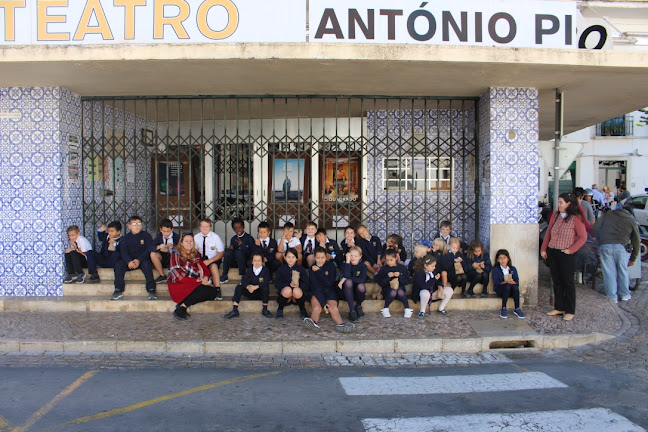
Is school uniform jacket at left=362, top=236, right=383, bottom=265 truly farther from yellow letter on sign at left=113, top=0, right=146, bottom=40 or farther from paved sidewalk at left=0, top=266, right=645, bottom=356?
yellow letter on sign at left=113, top=0, right=146, bottom=40

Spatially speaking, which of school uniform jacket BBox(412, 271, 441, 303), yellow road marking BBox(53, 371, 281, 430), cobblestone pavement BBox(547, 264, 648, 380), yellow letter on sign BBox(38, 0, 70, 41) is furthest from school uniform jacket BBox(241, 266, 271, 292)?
yellow letter on sign BBox(38, 0, 70, 41)

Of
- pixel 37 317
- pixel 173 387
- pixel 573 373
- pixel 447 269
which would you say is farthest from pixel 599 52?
pixel 37 317

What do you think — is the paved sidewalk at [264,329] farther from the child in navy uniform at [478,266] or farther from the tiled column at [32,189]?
the tiled column at [32,189]

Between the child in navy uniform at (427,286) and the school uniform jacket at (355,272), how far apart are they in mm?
846

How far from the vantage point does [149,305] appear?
784 cm

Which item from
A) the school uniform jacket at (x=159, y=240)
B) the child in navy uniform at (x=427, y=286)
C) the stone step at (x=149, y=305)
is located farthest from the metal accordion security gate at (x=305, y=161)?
the child in navy uniform at (x=427, y=286)

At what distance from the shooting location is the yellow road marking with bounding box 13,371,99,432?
423 centimetres

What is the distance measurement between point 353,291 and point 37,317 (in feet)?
15.6

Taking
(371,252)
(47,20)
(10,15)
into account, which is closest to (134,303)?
(371,252)

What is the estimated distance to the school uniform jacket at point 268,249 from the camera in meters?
8.23

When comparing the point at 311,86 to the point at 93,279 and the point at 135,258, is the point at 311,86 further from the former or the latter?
the point at 93,279

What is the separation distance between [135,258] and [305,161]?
16.6 ft

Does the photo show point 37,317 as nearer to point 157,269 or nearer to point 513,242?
point 157,269

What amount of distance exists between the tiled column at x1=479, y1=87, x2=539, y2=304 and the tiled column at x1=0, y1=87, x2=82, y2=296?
705cm
